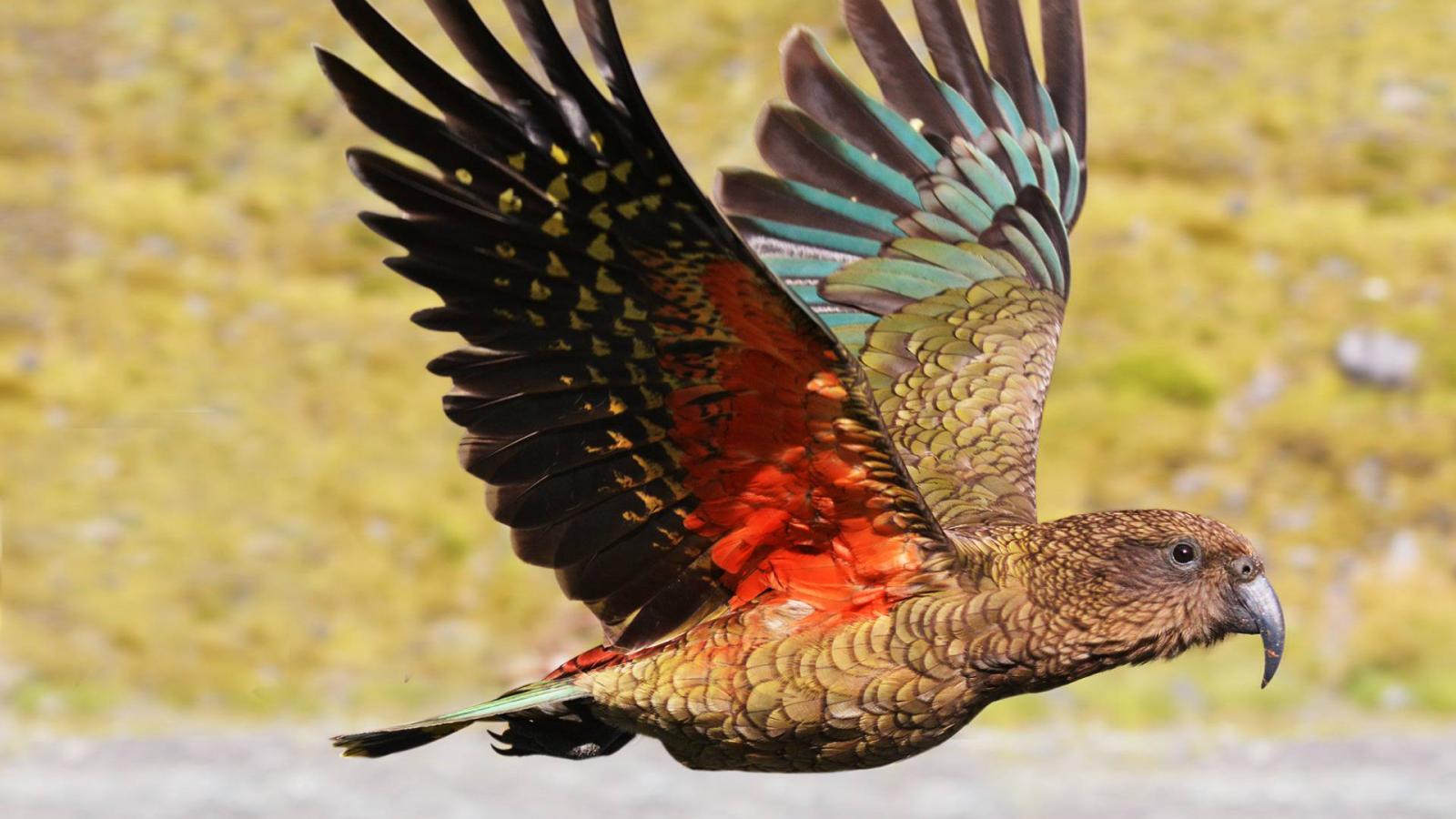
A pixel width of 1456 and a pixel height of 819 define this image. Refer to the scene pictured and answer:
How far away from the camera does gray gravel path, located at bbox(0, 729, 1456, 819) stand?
12.9m

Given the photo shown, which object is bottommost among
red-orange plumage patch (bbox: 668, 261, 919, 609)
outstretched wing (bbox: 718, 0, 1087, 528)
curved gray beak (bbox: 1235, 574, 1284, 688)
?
curved gray beak (bbox: 1235, 574, 1284, 688)

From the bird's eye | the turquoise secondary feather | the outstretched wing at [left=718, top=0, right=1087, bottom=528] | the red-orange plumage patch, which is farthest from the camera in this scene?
the turquoise secondary feather

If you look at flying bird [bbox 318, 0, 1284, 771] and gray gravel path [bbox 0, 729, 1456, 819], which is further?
gray gravel path [bbox 0, 729, 1456, 819]

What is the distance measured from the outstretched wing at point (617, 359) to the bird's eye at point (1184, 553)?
0.65 metres

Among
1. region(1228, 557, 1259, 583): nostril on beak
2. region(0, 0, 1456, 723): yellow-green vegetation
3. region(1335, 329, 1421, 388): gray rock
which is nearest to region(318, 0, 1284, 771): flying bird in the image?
region(1228, 557, 1259, 583): nostril on beak

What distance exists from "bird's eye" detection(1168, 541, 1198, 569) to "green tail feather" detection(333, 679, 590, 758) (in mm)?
1625

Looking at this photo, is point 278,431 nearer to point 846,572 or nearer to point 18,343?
point 18,343

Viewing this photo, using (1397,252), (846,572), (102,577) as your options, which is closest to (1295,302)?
(1397,252)

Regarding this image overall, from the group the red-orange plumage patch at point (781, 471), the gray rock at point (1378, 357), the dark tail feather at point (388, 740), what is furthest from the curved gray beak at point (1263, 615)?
the gray rock at point (1378, 357)

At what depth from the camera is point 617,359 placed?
4246 mm

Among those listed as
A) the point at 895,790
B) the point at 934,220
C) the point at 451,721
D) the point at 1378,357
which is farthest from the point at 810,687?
the point at 1378,357

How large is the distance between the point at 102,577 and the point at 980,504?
9124 millimetres

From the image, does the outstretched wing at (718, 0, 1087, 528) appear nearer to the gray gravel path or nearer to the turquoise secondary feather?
the turquoise secondary feather

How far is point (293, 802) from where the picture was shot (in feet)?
44.5
